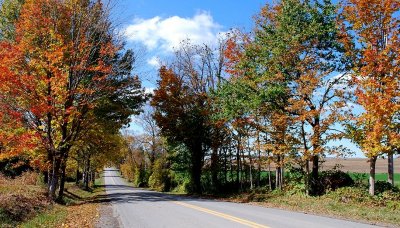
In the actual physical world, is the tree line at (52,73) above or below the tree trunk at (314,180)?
above

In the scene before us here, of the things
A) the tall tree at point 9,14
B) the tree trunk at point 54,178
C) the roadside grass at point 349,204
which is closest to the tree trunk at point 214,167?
the roadside grass at point 349,204

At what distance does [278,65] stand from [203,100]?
16.0m

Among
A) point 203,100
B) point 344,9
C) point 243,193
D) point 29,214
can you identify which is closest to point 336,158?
point 344,9

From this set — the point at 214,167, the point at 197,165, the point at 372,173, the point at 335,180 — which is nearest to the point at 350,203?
the point at 372,173

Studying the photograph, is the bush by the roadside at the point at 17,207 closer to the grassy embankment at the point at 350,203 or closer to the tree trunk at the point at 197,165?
the grassy embankment at the point at 350,203

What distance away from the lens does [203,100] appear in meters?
36.8

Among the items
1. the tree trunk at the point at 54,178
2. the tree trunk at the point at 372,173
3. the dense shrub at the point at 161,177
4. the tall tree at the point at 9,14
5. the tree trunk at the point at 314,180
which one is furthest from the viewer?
the dense shrub at the point at 161,177

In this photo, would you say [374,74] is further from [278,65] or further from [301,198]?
[301,198]

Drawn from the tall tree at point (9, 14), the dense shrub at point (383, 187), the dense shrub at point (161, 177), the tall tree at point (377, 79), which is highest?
the tall tree at point (9, 14)

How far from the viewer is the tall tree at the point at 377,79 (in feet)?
52.4

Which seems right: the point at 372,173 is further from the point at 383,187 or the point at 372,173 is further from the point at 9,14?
the point at 9,14

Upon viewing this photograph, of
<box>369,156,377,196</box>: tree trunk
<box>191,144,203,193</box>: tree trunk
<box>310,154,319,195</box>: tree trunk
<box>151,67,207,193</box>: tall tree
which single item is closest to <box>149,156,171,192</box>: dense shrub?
<box>191,144,203,193</box>: tree trunk

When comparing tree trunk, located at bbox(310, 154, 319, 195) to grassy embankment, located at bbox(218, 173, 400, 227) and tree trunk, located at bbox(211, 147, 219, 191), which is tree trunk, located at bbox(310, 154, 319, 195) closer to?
grassy embankment, located at bbox(218, 173, 400, 227)

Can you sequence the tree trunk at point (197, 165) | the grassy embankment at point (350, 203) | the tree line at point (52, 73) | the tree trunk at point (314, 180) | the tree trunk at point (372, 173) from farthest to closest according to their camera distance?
the tree trunk at point (197, 165), the tree trunk at point (314, 180), the tree line at point (52, 73), the tree trunk at point (372, 173), the grassy embankment at point (350, 203)
